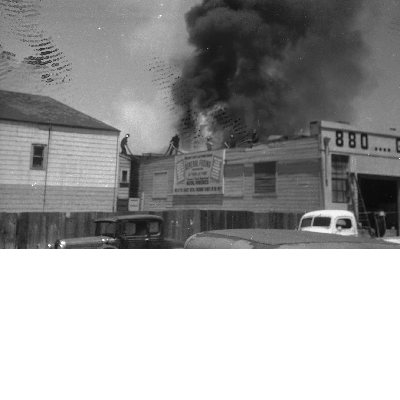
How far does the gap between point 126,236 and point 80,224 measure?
8.9 inches

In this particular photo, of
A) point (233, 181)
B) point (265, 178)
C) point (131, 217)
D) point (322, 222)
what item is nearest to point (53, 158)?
point (131, 217)

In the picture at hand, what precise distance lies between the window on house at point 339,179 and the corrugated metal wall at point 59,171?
1.12 meters

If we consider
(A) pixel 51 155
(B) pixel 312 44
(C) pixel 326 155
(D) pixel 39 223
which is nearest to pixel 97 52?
(A) pixel 51 155

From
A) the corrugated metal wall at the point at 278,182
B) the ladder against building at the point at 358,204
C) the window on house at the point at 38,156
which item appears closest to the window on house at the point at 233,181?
the corrugated metal wall at the point at 278,182

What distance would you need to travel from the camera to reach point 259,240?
84.9 inches

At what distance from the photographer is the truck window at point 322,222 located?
221 cm

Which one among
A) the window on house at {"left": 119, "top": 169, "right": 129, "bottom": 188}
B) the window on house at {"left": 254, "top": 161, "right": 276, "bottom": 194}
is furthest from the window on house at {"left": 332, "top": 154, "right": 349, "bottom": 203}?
the window on house at {"left": 119, "top": 169, "right": 129, "bottom": 188}

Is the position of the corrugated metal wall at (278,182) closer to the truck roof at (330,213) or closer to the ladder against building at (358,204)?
the truck roof at (330,213)

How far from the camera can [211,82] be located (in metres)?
2.21

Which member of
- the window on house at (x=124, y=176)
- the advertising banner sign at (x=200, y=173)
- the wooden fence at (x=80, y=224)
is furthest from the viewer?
the advertising banner sign at (x=200, y=173)

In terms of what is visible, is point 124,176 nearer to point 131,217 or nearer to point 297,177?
point 131,217

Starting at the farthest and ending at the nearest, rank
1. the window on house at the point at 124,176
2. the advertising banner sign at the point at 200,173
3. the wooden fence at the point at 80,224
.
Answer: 1. the advertising banner sign at the point at 200,173
2. the window on house at the point at 124,176
3. the wooden fence at the point at 80,224
